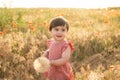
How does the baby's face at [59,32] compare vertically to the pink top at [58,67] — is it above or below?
above

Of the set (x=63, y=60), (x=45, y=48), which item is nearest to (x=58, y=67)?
(x=63, y=60)

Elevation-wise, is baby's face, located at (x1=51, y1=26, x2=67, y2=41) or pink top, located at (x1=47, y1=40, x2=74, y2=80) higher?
baby's face, located at (x1=51, y1=26, x2=67, y2=41)

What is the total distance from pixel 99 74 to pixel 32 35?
1599 mm

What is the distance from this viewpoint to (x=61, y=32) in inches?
171

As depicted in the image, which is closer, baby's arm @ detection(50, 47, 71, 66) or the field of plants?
baby's arm @ detection(50, 47, 71, 66)

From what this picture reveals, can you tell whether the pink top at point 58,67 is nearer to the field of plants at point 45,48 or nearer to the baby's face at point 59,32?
the baby's face at point 59,32

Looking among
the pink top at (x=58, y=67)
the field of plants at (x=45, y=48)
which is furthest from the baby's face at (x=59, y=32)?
the field of plants at (x=45, y=48)

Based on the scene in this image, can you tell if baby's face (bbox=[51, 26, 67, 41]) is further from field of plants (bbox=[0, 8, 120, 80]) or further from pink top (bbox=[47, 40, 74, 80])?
field of plants (bbox=[0, 8, 120, 80])

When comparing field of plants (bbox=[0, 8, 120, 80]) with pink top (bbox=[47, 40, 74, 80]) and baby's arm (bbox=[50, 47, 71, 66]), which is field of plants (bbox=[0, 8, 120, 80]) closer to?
pink top (bbox=[47, 40, 74, 80])

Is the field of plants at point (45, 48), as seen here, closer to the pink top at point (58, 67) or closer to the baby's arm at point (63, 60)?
the pink top at point (58, 67)

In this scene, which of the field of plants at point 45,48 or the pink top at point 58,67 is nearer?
the pink top at point 58,67

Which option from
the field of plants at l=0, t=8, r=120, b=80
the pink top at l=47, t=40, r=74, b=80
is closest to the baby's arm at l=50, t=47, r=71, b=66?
the pink top at l=47, t=40, r=74, b=80

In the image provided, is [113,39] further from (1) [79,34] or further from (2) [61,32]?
(2) [61,32]

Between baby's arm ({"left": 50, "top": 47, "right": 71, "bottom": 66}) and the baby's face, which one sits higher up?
the baby's face
